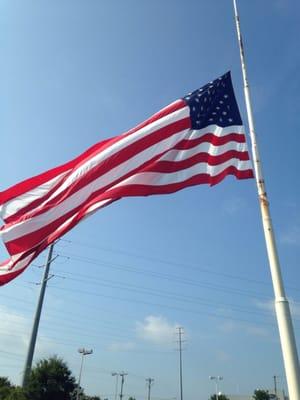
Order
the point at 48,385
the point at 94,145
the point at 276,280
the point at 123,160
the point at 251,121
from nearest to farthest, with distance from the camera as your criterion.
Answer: the point at 276,280, the point at 251,121, the point at 123,160, the point at 94,145, the point at 48,385

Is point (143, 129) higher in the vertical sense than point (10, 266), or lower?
higher

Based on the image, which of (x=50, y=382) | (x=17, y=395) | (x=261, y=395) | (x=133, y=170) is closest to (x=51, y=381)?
(x=50, y=382)

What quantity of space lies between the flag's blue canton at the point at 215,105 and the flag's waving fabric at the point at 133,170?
26 mm

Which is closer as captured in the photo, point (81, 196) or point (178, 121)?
point (81, 196)

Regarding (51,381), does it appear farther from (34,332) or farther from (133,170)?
(133,170)

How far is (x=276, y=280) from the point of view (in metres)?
7.52

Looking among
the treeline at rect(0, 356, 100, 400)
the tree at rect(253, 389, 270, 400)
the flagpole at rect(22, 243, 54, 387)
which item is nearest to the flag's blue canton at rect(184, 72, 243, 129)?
the flagpole at rect(22, 243, 54, 387)

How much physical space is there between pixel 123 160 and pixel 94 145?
54.8 inches

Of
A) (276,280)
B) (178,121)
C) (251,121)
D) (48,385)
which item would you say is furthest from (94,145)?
(48,385)

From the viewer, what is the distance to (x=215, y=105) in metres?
11.3

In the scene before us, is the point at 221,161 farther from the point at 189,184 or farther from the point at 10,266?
the point at 10,266

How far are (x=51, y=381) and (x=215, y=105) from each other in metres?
36.9

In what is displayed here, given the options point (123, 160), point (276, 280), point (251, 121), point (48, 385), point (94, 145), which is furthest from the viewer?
point (48, 385)

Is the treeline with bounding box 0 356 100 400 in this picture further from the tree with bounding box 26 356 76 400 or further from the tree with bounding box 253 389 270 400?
the tree with bounding box 253 389 270 400
